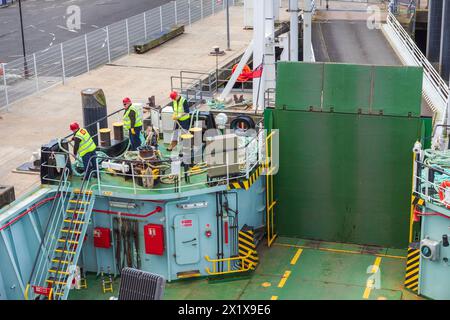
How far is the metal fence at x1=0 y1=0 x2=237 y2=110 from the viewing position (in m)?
33.4

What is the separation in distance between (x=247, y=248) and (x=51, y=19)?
35019mm

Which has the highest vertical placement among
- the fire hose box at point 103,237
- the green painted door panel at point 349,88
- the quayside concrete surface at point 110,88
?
the green painted door panel at point 349,88

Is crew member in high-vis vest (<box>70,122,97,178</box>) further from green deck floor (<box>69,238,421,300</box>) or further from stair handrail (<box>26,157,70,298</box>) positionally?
green deck floor (<box>69,238,421,300</box>)

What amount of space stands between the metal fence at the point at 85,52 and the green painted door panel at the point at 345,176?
1212 centimetres

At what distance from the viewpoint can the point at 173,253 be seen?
64.9 ft

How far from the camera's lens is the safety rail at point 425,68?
25.3m

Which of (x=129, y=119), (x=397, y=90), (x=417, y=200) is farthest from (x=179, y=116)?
(x=417, y=200)

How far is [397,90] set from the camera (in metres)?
20.3

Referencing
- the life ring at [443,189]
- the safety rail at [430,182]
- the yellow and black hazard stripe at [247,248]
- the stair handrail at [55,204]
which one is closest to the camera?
the life ring at [443,189]

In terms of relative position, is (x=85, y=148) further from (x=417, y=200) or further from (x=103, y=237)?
(x=417, y=200)

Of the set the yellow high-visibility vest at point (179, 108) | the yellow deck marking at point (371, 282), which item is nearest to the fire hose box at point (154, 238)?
the yellow high-visibility vest at point (179, 108)

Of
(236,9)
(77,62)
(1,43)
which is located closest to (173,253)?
(77,62)

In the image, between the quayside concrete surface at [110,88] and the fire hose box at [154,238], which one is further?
the quayside concrete surface at [110,88]

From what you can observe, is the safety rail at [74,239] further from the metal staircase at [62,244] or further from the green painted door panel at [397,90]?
the green painted door panel at [397,90]
